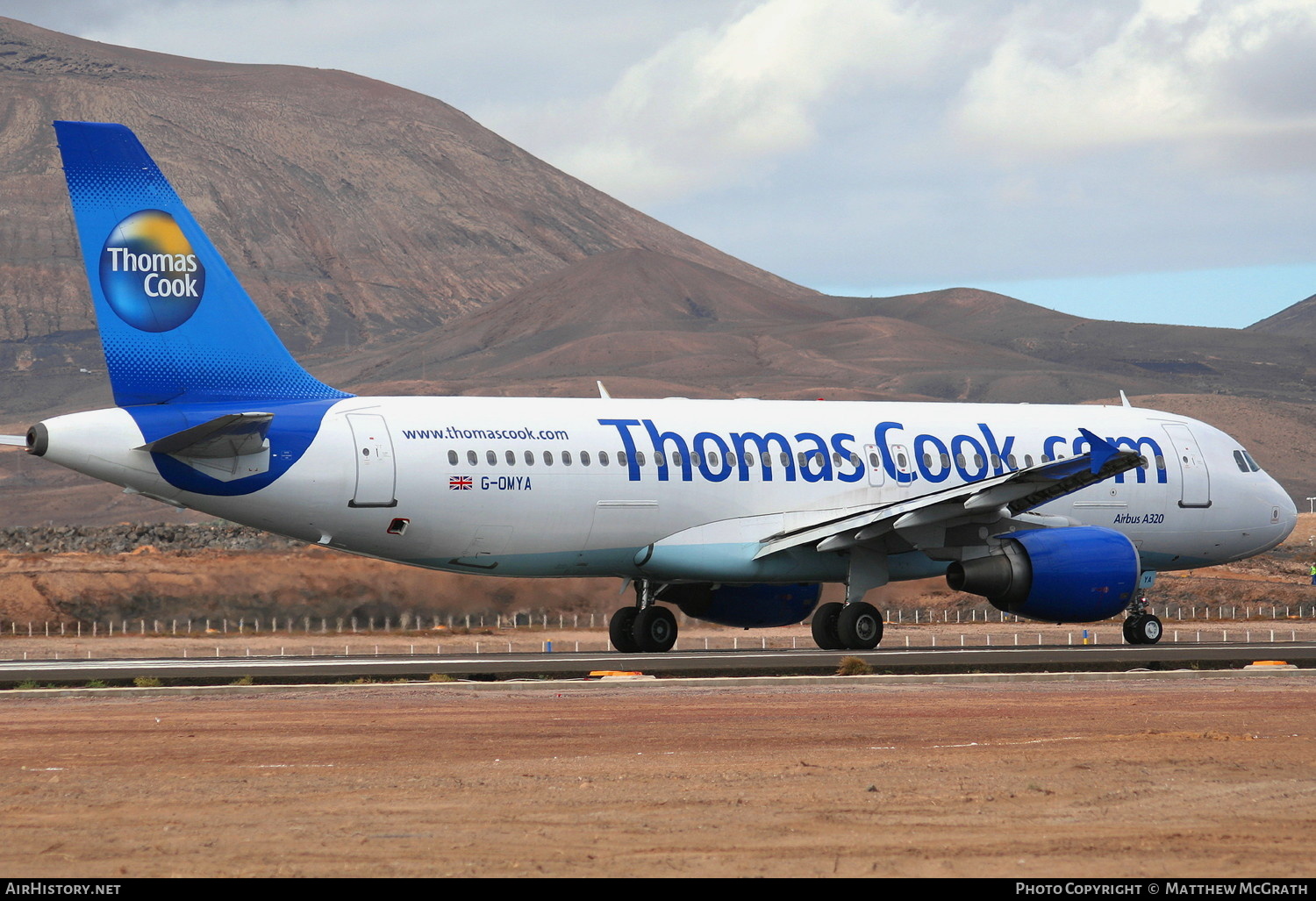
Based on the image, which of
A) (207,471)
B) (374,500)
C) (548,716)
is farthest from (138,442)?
(548,716)

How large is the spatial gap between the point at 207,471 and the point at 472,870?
57.4 ft

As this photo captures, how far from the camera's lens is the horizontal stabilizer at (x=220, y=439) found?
25109mm

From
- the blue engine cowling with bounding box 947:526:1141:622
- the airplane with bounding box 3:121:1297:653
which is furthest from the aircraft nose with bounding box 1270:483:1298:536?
the blue engine cowling with bounding box 947:526:1141:622

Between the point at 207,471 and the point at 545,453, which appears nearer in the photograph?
the point at 207,471

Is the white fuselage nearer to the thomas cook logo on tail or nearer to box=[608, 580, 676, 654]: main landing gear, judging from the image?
box=[608, 580, 676, 654]: main landing gear

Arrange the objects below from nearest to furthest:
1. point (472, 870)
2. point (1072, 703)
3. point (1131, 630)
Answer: point (472, 870) < point (1072, 703) < point (1131, 630)

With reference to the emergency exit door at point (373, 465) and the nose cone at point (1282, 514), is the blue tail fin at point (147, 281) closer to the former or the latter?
the emergency exit door at point (373, 465)

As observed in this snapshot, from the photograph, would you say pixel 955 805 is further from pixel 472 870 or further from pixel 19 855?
pixel 19 855

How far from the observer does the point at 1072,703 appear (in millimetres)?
19719

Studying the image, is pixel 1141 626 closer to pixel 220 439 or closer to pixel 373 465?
pixel 373 465

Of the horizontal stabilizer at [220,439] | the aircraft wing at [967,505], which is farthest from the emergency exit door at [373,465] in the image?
the aircraft wing at [967,505]

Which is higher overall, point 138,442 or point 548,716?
point 138,442

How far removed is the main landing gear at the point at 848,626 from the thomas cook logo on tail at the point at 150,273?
11.9 metres

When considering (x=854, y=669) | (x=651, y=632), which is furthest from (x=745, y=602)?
(x=854, y=669)
